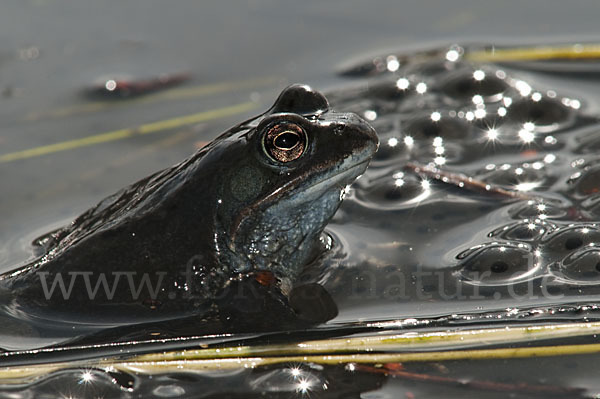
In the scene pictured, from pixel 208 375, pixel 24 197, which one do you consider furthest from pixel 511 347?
pixel 24 197

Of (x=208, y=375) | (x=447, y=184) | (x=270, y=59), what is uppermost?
(x=270, y=59)

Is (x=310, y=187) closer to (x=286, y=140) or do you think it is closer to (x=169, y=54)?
(x=286, y=140)

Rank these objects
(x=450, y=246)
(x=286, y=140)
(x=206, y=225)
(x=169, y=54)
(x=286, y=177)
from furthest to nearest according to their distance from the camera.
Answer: (x=169, y=54)
(x=450, y=246)
(x=206, y=225)
(x=286, y=177)
(x=286, y=140)

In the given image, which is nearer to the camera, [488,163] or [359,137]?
[359,137]

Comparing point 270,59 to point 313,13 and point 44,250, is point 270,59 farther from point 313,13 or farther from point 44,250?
point 44,250

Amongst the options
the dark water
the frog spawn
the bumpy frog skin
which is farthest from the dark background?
the bumpy frog skin

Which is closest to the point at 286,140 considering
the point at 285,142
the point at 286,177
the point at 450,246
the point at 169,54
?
the point at 285,142

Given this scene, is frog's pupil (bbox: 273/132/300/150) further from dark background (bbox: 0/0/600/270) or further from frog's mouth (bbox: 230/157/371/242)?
dark background (bbox: 0/0/600/270)

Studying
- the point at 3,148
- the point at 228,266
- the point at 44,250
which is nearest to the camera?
the point at 228,266
